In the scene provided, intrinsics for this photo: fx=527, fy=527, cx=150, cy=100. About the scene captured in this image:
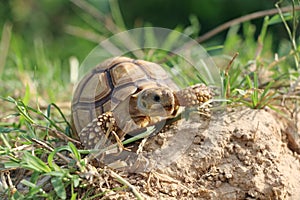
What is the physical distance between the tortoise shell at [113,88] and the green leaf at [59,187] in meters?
0.31

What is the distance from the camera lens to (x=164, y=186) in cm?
152

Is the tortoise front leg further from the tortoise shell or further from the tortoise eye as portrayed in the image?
the tortoise eye

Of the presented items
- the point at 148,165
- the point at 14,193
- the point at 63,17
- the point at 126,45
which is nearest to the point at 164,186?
the point at 148,165

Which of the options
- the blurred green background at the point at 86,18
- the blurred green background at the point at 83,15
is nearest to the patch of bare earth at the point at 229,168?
the blurred green background at the point at 86,18

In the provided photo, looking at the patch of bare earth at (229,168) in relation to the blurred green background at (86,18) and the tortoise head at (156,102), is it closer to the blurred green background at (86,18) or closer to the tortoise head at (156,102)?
the tortoise head at (156,102)

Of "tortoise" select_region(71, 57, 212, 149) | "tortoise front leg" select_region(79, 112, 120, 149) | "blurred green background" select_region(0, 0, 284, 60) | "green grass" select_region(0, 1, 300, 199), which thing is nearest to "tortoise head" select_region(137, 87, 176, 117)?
"tortoise" select_region(71, 57, 212, 149)

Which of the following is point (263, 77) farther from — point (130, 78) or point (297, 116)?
point (130, 78)

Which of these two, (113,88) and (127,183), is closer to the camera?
(127,183)

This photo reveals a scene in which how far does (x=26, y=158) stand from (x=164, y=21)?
3.83 metres

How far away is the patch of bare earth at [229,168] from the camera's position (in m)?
1.53

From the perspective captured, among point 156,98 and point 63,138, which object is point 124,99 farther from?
point 63,138

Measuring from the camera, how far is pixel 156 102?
162cm

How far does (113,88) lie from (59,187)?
45 centimetres

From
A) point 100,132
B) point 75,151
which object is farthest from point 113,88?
point 75,151
